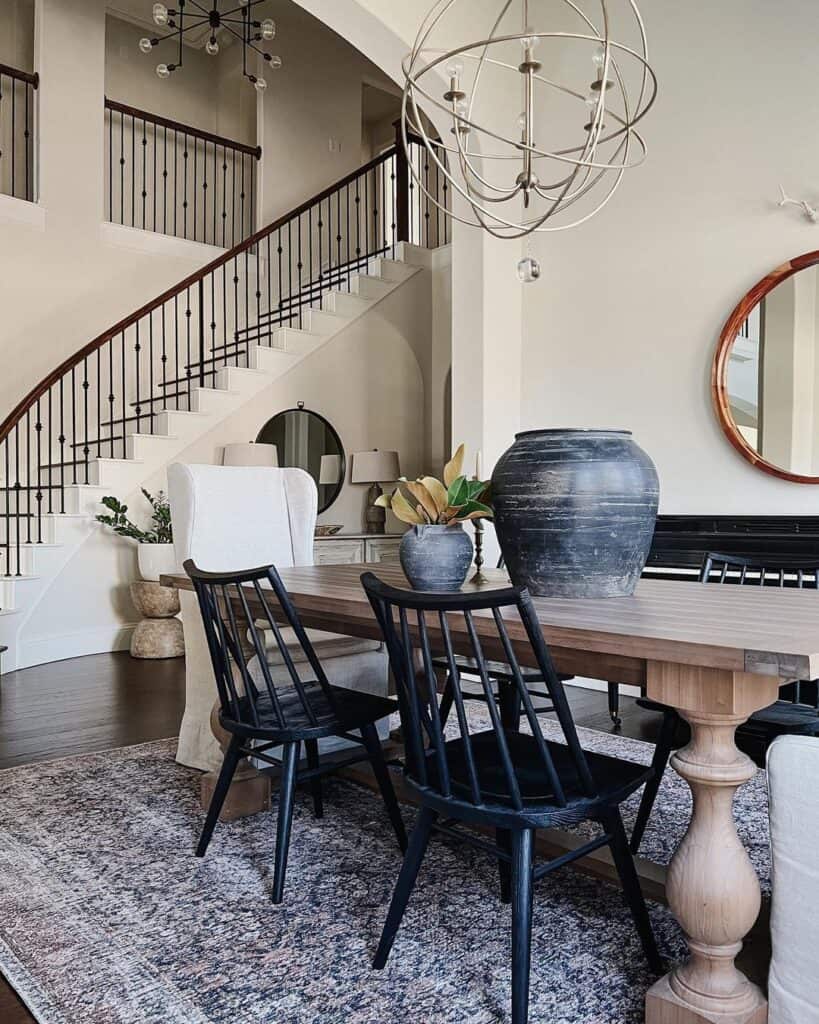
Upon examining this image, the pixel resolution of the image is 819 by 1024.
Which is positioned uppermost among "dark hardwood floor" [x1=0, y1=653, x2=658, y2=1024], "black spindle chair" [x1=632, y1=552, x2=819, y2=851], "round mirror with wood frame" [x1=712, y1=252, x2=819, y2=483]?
"round mirror with wood frame" [x1=712, y1=252, x2=819, y2=483]

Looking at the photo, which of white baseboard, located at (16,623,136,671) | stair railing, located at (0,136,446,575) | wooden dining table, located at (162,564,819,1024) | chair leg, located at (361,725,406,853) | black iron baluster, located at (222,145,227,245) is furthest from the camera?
black iron baluster, located at (222,145,227,245)

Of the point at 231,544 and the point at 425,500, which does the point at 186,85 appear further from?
the point at 425,500

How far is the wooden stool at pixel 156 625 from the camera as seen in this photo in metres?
5.69

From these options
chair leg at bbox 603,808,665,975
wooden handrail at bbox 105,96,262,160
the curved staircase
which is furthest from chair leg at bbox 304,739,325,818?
wooden handrail at bbox 105,96,262,160

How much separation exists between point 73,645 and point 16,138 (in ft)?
14.6

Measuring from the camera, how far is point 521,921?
5.00 ft

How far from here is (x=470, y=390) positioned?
493cm

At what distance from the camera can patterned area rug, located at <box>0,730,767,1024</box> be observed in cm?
167

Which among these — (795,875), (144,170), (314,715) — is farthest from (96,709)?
(144,170)

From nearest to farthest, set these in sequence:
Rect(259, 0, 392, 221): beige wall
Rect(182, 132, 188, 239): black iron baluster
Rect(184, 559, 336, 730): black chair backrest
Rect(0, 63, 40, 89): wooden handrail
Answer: Rect(184, 559, 336, 730): black chair backrest < Rect(0, 63, 40, 89): wooden handrail < Rect(182, 132, 188, 239): black iron baluster < Rect(259, 0, 392, 221): beige wall

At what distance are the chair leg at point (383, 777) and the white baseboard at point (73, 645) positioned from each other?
3.81 metres

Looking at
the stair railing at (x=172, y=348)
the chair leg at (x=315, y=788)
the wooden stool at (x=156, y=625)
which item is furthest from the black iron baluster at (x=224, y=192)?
the chair leg at (x=315, y=788)

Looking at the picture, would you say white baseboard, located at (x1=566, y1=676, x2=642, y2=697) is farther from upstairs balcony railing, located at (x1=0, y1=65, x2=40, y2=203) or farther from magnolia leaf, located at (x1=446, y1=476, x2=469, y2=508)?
upstairs balcony railing, located at (x1=0, y1=65, x2=40, y2=203)

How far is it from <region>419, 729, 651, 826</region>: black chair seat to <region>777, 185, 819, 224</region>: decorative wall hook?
118 inches
